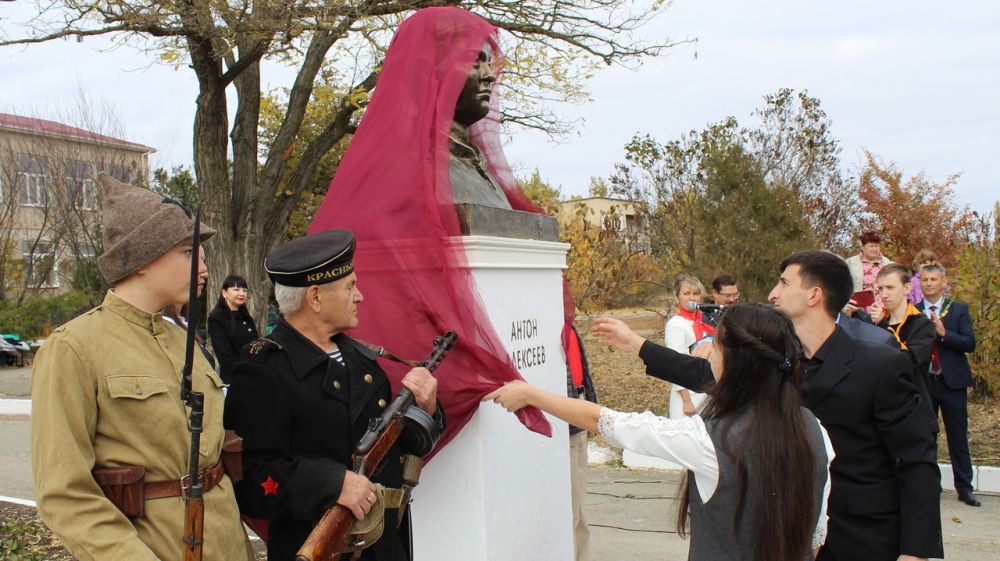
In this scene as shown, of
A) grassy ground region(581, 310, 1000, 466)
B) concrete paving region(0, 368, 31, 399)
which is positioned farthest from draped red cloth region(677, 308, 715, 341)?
concrete paving region(0, 368, 31, 399)

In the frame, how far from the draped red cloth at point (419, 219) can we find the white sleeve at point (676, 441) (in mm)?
649

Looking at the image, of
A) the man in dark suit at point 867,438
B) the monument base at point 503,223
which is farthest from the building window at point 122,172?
the man in dark suit at point 867,438

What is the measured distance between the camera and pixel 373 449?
231 centimetres

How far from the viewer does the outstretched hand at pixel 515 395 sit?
8.74 ft

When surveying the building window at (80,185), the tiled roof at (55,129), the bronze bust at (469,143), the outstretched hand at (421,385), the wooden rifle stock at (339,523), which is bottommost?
the wooden rifle stock at (339,523)

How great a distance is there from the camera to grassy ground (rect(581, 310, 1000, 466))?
303 inches

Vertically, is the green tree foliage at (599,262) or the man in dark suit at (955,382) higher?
the green tree foliage at (599,262)

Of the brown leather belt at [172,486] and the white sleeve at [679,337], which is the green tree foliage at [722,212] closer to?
the white sleeve at [679,337]

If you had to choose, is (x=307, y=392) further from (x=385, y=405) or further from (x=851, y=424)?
(x=851, y=424)

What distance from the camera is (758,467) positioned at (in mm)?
2084

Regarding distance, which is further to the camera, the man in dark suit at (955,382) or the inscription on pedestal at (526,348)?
the man in dark suit at (955,382)

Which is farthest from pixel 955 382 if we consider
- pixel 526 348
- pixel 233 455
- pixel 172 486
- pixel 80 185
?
pixel 80 185

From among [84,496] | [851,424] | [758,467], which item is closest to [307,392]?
[84,496]

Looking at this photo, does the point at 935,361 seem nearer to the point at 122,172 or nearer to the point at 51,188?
the point at 122,172
